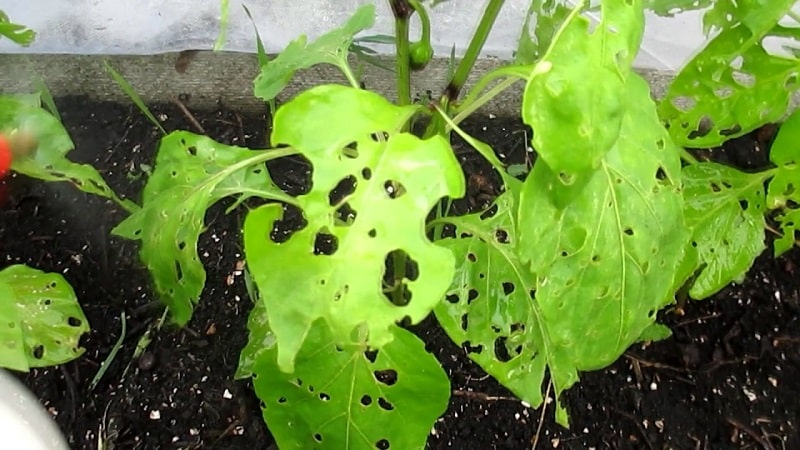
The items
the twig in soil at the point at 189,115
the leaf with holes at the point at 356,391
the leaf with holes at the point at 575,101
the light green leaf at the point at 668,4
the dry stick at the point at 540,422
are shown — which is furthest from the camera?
the twig in soil at the point at 189,115

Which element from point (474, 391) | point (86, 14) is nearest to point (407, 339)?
point (474, 391)

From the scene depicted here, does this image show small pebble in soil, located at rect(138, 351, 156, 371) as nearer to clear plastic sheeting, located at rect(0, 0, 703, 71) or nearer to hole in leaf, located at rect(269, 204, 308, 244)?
hole in leaf, located at rect(269, 204, 308, 244)

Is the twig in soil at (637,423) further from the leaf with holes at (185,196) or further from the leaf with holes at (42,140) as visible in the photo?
the leaf with holes at (42,140)

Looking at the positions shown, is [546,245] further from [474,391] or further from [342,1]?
[342,1]

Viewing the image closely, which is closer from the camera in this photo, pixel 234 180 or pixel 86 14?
pixel 234 180

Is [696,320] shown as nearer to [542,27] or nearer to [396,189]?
[542,27]

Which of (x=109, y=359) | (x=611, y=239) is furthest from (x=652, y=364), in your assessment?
(x=109, y=359)

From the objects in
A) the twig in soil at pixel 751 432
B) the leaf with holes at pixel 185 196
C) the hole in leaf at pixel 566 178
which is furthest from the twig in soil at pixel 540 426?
the hole in leaf at pixel 566 178
